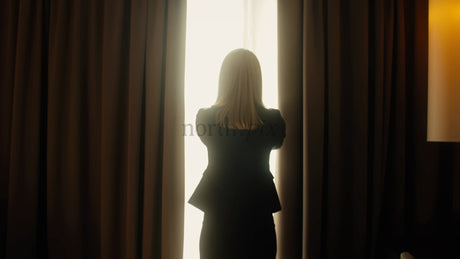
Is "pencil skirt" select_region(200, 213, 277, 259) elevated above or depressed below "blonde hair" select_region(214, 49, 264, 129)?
below

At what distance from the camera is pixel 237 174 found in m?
0.91

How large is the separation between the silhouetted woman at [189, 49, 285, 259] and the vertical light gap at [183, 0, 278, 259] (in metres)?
0.47

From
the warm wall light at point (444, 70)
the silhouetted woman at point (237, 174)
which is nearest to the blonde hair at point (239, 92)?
the silhouetted woman at point (237, 174)

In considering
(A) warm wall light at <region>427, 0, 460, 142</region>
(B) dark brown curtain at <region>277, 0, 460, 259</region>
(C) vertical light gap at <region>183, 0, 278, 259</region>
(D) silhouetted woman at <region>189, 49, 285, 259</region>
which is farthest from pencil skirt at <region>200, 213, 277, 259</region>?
(A) warm wall light at <region>427, 0, 460, 142</region>

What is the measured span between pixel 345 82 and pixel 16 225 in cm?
223

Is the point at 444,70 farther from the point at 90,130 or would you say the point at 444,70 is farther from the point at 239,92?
the point at 90,130

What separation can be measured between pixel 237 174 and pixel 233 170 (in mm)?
25

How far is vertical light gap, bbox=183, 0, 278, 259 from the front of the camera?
4.58 ft

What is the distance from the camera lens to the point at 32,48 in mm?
1248

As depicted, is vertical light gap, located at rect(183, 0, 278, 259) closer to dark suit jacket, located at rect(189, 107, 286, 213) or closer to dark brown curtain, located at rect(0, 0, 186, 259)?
dark brown curtain, located at rect(0, 0, 186, 259)

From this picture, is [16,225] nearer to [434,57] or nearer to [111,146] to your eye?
[111,146]

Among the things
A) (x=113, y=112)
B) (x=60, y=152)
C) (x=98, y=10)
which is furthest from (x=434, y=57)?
(x=60, y=152)

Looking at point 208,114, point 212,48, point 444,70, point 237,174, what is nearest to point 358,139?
point 444,70

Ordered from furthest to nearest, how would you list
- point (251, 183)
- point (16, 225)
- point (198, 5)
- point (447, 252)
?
point (198, 5)
point (16, 225)
point (447, 252)
point (251, 183)
